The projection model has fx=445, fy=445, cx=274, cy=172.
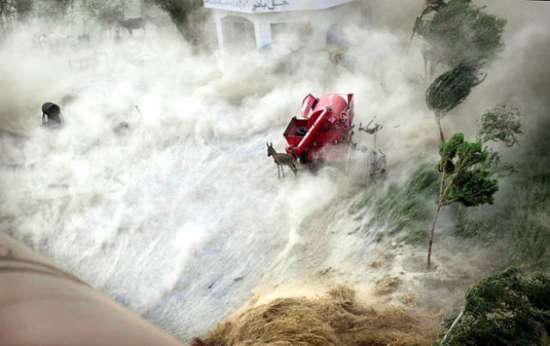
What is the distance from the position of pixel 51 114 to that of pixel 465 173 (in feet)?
34.3

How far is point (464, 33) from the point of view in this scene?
27.5ft

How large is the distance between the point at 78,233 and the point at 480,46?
854 cm

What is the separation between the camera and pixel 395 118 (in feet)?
32.7

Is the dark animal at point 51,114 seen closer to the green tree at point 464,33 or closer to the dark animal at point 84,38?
the dark animal at point 84,38

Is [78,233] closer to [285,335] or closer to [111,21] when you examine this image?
[285,335]

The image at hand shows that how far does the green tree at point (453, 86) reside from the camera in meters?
7.80

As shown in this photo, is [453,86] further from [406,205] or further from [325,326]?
[325,326]

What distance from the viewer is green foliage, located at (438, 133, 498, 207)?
5.47 metres

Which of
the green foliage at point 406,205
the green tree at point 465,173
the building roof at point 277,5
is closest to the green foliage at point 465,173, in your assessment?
the green tree at point 465,173

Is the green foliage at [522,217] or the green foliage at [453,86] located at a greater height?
the green foliage at [453,86]

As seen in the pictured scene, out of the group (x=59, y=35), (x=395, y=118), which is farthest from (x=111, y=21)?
(x=395, y=118)

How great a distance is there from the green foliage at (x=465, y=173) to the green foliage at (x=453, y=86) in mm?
2310

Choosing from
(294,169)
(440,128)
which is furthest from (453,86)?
(294,169)

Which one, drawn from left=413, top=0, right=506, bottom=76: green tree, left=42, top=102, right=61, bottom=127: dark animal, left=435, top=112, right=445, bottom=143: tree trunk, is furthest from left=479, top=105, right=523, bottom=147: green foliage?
left=42, top=102, right=61, bottom=127: dark animal
